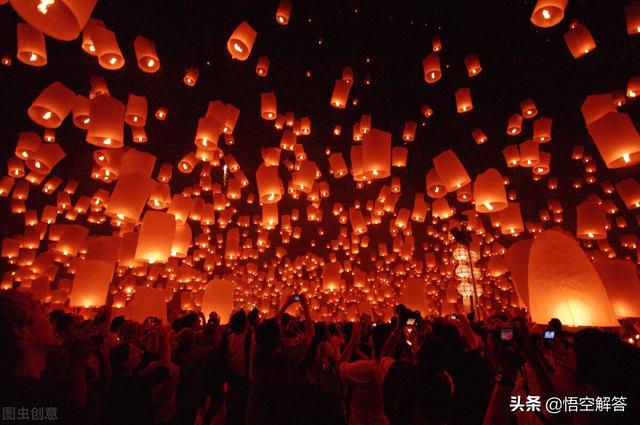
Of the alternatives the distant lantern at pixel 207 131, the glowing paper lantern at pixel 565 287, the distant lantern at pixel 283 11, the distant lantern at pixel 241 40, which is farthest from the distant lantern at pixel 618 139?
the distant lantern at pixel 207 131

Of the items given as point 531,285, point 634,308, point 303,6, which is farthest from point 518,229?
point 303,6

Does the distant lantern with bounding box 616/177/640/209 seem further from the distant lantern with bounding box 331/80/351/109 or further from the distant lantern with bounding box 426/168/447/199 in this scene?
the distant lantern with bounding box 331/80/351/109

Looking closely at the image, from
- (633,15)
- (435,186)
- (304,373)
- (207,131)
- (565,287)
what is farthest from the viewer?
(435,186)

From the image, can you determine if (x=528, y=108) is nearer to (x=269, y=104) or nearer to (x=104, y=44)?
(x=269, y=104)

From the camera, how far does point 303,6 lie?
6.54m

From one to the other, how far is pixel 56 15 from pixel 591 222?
5.93m

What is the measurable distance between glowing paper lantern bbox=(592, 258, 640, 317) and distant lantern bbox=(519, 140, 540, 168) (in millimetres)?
2145

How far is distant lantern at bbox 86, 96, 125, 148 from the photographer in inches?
136

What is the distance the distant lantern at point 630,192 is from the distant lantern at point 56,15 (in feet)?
23.6

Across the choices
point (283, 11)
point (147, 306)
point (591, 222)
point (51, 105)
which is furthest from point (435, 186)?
point (51, 105)

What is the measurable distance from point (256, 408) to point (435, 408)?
1225 millimetres

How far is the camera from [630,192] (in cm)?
571

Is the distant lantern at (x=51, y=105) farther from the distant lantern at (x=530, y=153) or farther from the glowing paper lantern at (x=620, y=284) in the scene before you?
the distant lantern at (x=530, y=153)

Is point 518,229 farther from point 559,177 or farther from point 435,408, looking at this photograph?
point 559,177
